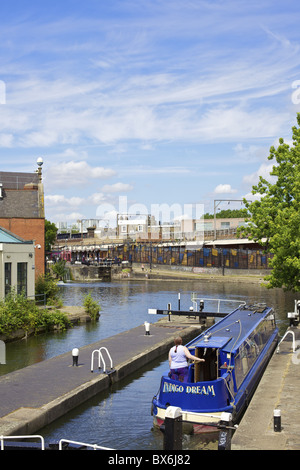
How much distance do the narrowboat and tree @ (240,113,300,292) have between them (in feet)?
16.9

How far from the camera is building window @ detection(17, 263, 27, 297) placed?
30953mm

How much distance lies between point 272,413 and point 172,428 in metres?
4.22

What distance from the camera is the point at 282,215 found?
998 inches

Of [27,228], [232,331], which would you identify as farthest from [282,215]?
[27,228]

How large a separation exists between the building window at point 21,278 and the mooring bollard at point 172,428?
21392 millimetres

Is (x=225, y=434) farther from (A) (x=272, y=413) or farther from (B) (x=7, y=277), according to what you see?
(B) (x=7, y=277)

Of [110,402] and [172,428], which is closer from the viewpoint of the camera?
[172,428]

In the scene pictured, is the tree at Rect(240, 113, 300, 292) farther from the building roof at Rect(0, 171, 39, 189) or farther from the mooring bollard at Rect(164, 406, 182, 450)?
the building roof at Rect(0, 171, 39, 189)

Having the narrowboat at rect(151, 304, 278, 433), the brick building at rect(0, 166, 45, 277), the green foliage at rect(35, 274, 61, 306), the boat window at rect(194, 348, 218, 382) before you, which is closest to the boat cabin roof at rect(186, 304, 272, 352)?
the narrowboat at rect(151, 304, 278, 433)

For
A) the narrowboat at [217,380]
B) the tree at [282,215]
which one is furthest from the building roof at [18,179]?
the narrowboat at [217,380]

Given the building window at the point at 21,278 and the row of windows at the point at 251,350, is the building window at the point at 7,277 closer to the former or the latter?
the building window at the point at 21,278

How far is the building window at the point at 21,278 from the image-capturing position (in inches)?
1219

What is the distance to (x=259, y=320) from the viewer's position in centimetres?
2238
